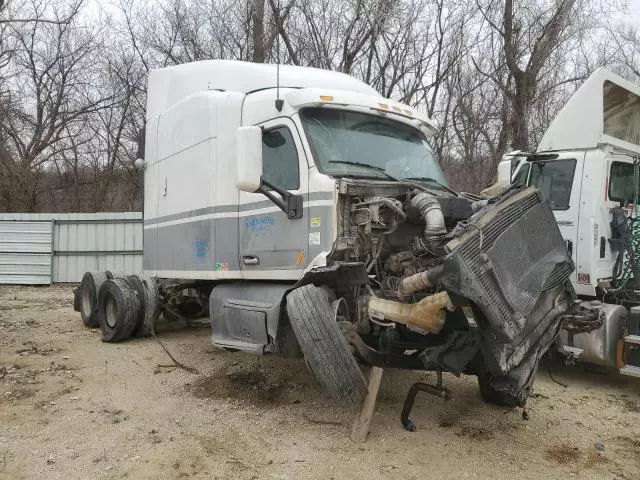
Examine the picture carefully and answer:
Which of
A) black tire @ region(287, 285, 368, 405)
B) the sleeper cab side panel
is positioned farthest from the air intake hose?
the sleeper cab side panel

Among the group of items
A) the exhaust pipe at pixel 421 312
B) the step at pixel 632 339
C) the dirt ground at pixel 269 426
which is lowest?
the dirt ground at pixel 269 426

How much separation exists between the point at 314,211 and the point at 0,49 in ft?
61.7

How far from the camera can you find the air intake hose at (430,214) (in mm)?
4625

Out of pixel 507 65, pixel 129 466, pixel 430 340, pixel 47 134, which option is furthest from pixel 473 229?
pixel 47 134

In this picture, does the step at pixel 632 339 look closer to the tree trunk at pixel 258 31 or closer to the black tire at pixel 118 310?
the black tire at pixel 118 310

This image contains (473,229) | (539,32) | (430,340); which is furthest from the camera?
(539,32)

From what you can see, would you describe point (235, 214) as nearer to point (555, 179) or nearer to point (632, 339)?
point (555, 179)

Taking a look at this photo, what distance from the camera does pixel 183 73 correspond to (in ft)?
24.5

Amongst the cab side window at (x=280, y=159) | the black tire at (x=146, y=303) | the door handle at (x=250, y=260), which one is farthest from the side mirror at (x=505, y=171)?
the black tire at (x=146, y=303)

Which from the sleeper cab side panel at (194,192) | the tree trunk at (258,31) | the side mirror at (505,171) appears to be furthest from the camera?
the tree trunk at (258,31)

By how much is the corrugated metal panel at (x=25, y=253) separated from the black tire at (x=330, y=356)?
518 inches

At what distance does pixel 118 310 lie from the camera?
815 centimetres

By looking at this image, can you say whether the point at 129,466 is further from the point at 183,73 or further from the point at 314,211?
the point at 183,73

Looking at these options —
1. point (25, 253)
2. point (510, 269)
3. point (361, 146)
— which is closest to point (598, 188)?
point (361, 146)
